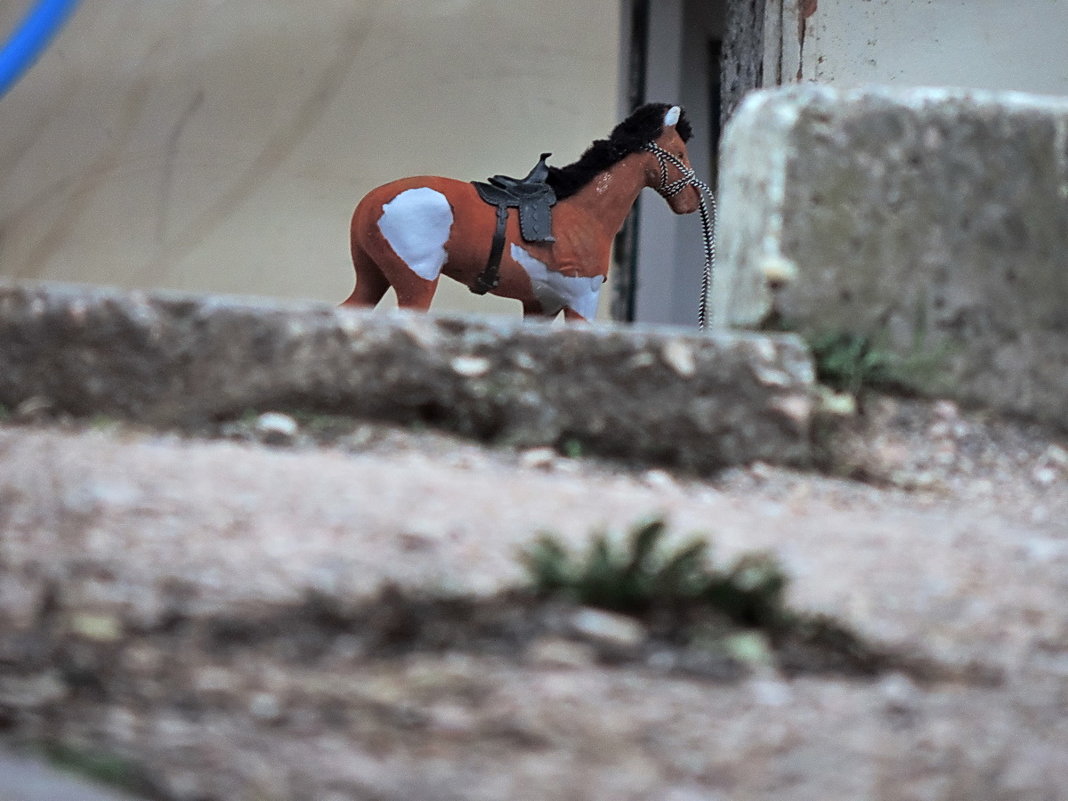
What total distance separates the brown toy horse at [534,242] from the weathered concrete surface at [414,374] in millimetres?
1346

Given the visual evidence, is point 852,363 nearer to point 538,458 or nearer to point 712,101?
point 538,458

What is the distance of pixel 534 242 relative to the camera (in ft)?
10.1

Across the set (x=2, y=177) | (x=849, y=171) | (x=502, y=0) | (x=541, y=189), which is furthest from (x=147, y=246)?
(x=849, y=171)

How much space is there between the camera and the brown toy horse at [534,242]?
117 inches

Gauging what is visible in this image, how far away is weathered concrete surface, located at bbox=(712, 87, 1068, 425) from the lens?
1.71 metres

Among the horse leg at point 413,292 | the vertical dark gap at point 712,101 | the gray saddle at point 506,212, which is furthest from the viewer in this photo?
the vertical dark gap at point 712,101

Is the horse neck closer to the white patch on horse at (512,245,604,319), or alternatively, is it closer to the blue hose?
the white patch on horse at (512,245,604,319)

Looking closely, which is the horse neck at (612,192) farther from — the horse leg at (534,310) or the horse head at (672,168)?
the horse leg at (534,310)

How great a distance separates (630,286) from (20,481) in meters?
3.71

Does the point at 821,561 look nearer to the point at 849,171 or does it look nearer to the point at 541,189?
the point at 849,171

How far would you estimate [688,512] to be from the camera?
52.5 inches

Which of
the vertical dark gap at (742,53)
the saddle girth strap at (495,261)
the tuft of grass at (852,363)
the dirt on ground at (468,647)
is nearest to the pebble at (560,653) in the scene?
the dirt on ground at (468,647)

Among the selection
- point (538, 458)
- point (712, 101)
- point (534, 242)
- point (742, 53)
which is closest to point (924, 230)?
point (538, 458)

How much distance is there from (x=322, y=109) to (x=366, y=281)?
1.51m
